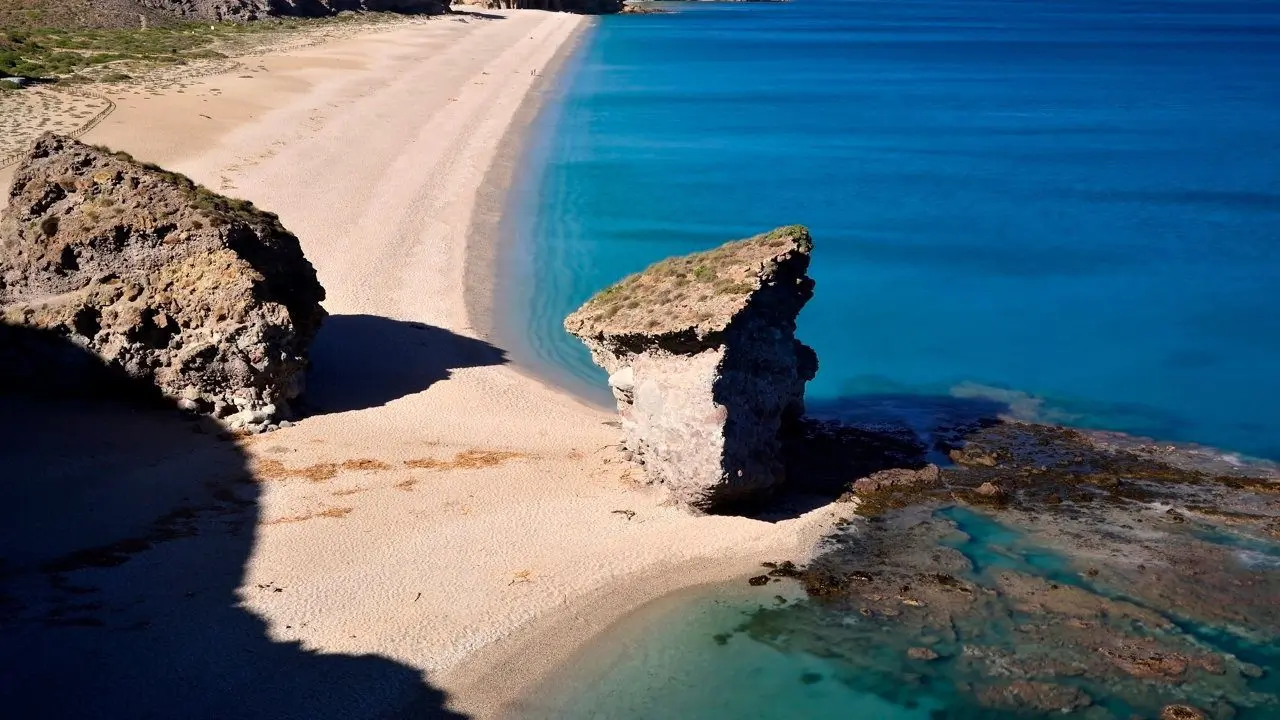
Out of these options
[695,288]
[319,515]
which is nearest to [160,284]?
[319,515]

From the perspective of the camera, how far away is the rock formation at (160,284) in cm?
1566

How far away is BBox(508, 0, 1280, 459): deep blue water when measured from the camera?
2148 cm

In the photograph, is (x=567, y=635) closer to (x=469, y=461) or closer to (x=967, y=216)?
(x=469, y=461)

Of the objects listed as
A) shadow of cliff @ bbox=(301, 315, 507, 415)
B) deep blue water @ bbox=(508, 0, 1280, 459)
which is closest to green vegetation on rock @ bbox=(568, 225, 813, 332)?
shadow of cliff @ bbox=(301, 315, 507, 415)

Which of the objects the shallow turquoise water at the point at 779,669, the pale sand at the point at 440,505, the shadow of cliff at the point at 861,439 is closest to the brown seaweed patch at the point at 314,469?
the pale sand at the point at 440,505

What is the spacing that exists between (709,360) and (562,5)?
101 meters

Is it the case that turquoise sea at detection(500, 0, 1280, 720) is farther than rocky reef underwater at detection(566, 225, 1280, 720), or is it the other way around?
turquoise sea at detection(500, 0, 1280, 720)

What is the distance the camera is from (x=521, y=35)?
7994cm

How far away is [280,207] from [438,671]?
18.8 meters

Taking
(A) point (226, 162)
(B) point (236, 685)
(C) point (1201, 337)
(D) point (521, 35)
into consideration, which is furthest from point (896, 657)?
(D) point (521, 35)

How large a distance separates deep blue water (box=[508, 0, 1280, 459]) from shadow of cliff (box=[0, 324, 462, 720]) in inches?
272

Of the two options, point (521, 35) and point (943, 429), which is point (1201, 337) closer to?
point (943, 429)

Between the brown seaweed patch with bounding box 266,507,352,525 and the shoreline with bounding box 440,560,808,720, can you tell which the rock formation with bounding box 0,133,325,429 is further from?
the shoreline with bounding box 440,560,808,720

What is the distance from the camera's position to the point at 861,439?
16891 millimetres
